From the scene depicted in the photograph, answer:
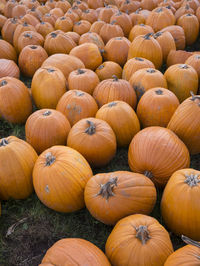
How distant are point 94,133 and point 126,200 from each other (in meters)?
0.86

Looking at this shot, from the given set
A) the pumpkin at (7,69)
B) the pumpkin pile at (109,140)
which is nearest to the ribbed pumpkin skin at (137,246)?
the pumpkin pile at (109,140)

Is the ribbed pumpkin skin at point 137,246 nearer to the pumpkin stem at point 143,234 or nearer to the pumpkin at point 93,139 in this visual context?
the pumpkin stem at point 143,234

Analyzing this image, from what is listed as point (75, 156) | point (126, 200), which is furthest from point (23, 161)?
point (126, 200)

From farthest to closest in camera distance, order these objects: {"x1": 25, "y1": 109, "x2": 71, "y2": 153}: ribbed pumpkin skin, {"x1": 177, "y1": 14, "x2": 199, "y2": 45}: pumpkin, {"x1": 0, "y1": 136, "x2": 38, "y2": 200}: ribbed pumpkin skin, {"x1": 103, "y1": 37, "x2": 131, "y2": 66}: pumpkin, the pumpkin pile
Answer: {"x1": 177, "y1": 14, "x2": 199, "y2": 45}: pumpkin < {"x1": 103, "y1": 37, "x2": 131, "y2": 66}: pumpkin < {"x1": 25, "y1": 109, "x2": 71, "y2": 153}: ribbed pumpkin skin < {"x1": 0, "y1": 136, "x2": 38, "y2": 200}: ribbed pumpkin skin < the pumpkin pile

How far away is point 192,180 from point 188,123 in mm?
890

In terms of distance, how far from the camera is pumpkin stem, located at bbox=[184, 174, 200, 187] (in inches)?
87.0

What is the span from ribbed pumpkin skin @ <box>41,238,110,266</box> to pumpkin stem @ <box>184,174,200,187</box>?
0.86 m

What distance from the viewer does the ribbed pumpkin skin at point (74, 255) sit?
192 cm

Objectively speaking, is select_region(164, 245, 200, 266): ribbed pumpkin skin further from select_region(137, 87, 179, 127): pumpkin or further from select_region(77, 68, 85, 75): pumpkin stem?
select_region(77, 68, 85, 75): pumpkin stem

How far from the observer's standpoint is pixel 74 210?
2721 mm

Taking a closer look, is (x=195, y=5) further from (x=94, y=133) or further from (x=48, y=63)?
(x=94, y=133)

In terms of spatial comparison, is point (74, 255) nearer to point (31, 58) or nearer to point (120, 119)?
point (120, 119)

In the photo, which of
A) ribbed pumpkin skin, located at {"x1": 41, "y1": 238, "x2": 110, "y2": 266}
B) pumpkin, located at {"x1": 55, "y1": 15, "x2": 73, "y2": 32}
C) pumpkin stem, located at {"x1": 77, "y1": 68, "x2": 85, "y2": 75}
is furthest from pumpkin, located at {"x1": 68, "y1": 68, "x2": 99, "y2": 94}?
pumpkin, located at {"x1": 55, "y1": 15, "x2": 73, "y2": 32}

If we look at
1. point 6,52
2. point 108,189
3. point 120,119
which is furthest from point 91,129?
point 6,52
